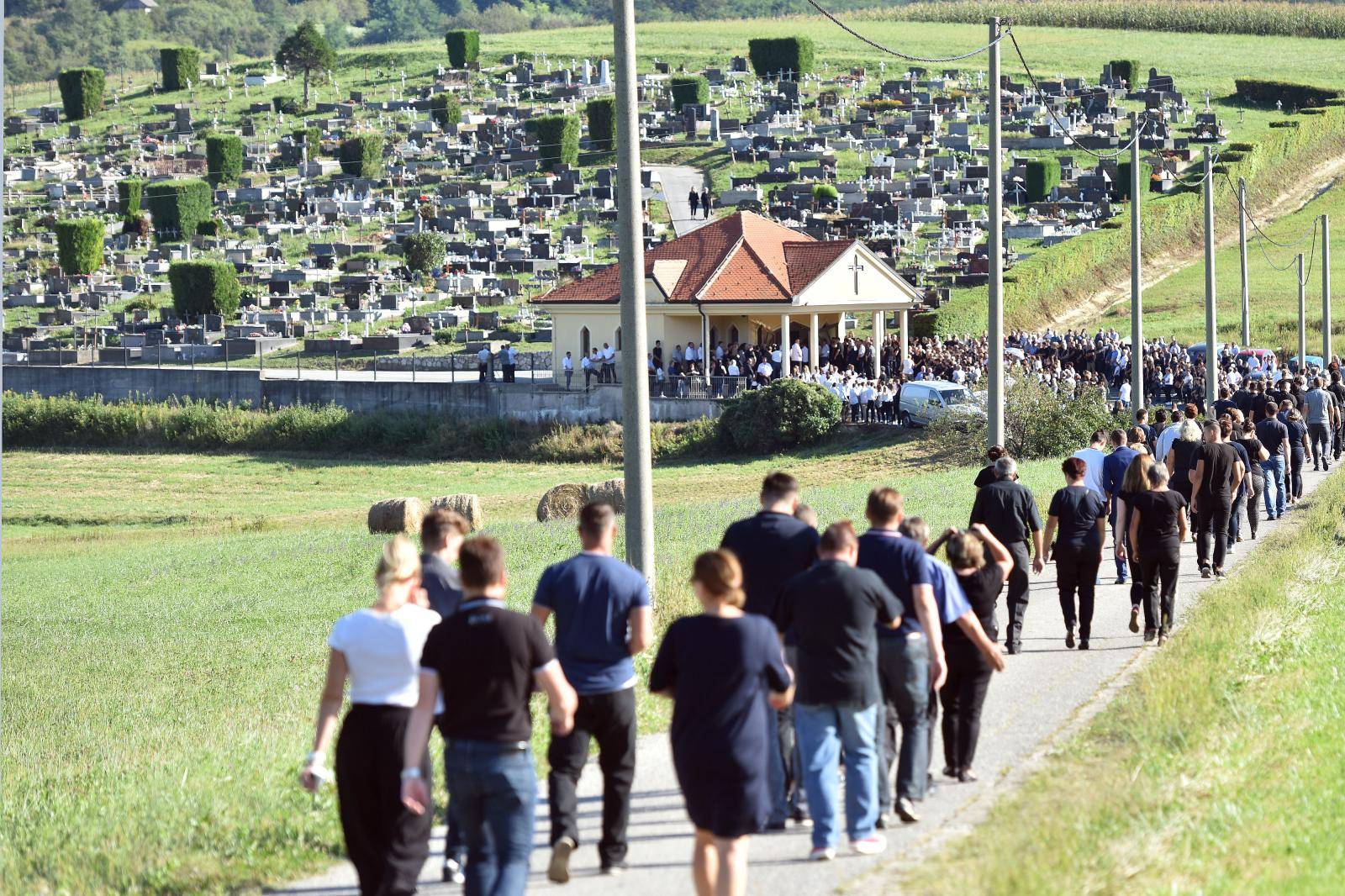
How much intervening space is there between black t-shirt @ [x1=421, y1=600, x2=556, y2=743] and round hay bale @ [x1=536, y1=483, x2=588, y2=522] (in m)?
26.1

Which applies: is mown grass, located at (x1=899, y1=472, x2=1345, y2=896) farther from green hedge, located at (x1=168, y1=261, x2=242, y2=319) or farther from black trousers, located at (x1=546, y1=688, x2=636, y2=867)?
green hedge, located at (x1=168, y1=261, x2=242, y2=319)

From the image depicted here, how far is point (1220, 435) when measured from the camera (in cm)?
1836

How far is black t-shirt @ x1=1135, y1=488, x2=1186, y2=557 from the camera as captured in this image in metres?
14.4

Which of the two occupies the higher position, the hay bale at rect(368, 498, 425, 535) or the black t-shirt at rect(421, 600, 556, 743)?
the black t-shirt at rect(421, 600, 556, 743)

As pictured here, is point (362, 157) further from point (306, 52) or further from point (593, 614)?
point (593, 614)

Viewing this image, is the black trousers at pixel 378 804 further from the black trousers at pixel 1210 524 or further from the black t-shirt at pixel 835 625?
the black trousers at pixel 1210 524

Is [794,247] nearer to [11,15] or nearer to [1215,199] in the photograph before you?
[1215,199]

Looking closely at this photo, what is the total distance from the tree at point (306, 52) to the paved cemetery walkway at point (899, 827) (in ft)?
375

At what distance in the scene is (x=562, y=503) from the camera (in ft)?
111

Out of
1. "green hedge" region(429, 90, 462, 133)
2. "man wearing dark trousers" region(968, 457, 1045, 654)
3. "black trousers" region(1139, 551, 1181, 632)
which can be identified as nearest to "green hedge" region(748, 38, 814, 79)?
"green hedge" region(429, 90, 462, 133)

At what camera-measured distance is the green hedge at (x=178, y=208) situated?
8300 cm

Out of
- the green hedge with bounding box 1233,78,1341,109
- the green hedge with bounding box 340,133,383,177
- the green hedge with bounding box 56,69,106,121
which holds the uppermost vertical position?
the green hedge with bounding box 56,69,106,121

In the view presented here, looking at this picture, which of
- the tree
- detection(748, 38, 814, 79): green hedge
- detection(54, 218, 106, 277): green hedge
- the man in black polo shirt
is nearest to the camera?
the man in black polo shirt

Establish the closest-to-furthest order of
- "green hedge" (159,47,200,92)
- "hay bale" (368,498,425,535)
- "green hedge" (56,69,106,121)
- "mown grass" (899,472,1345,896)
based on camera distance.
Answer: "mown grass" (899,472,1345,896) < "hay bale" (368,498,425,535) < "green hedge" (56,69,106,121) < "green hedge" (159,47,200,92)
